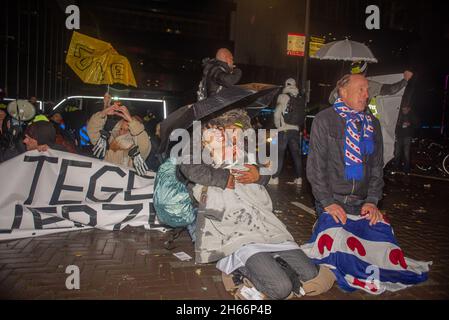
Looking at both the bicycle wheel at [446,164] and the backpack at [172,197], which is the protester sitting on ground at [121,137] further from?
the bicycle wheel at [446,164]

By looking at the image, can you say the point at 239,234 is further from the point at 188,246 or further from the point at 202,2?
the point at 202,2

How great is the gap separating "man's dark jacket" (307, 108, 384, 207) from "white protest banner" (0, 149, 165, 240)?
2.69m

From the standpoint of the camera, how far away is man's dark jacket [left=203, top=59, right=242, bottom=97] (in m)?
3.41

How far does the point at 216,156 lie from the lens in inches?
137

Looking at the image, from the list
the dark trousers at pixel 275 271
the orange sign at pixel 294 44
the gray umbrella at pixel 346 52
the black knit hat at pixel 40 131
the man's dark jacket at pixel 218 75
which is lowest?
the dark trousers at pixel 275 271

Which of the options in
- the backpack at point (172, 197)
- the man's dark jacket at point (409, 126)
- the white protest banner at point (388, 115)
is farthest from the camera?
the man's dark jacket at point (409, 126)

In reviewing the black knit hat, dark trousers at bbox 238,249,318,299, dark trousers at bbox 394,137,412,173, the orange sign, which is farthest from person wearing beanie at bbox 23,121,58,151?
the orange sign

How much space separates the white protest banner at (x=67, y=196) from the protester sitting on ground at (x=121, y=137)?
0.40 m

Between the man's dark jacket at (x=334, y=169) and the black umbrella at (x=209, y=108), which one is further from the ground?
the black umbrella at (x=209, y=108)

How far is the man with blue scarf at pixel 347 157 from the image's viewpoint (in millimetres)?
3580

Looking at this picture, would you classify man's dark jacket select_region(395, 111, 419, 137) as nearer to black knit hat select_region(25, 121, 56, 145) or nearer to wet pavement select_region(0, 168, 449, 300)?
wet pavement select_region(0, 168, 449, 300)

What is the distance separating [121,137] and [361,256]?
404 centimetres

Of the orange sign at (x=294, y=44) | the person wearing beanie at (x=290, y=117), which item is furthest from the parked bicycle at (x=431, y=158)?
the orange sign at (x=294, y=44)

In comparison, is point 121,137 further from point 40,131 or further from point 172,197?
point 172,197
